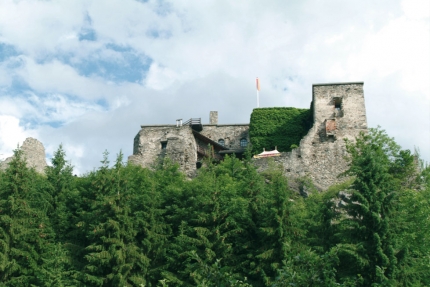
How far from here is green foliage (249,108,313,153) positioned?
155ft

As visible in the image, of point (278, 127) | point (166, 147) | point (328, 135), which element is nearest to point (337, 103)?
point (328, 135)

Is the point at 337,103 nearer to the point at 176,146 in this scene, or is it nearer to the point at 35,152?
the point at 176,146

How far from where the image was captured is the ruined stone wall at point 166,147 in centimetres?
4315

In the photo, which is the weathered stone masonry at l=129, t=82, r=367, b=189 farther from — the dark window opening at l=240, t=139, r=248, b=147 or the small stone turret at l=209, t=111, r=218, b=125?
the small stone turret at l=209, t=111, r=218, b=125

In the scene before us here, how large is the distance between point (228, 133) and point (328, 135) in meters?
12.7

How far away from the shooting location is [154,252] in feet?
88.0

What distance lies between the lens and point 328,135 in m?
41.6

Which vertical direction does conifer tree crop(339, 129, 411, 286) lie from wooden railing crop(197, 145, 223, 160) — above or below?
below

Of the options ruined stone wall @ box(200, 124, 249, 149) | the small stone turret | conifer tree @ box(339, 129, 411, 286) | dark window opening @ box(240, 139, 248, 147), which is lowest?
conifer tree @ box(339, 129, 411, 286)

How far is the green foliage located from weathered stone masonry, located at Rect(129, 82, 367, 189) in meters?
2.24

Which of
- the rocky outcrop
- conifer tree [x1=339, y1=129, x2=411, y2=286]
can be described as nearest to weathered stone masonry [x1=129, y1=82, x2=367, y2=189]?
the rocky outcrop

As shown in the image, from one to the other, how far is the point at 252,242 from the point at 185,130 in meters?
20.3

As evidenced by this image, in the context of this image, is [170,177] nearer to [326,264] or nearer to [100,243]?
[100,243]

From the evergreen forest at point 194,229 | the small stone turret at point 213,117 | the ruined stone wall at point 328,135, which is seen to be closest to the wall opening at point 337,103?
the ruined stone wall at point 328,135
